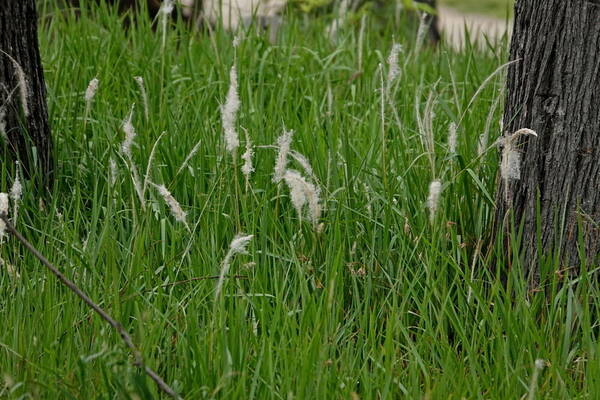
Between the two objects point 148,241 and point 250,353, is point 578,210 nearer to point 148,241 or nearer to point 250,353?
point 250,353

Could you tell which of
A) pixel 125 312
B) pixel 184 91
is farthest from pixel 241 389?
pixel 184 91

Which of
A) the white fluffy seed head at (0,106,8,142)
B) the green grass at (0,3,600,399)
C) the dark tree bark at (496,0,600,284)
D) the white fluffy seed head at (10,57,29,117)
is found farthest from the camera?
the white fluffy seed head at (0,106,8,142)

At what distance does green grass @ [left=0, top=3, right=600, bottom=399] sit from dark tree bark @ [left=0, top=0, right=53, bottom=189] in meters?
0.12

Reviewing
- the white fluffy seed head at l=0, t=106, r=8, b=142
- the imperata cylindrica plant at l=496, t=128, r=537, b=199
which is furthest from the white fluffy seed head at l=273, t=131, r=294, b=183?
the white fluffy seed head at l=0, t=106, r=8, b=142

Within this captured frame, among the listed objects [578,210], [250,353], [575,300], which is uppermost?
[578,210]

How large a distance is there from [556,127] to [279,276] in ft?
3.03

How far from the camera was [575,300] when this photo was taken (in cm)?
242

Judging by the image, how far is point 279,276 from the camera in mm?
2715

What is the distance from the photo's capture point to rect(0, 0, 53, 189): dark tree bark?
3.13 meters

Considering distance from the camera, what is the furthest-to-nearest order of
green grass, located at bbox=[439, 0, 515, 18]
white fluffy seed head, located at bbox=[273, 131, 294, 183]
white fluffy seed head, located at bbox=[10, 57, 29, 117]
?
green grass, located at bbox=[439, 0, 515, 18]
white fluffy seed head, located at bbox=[10, 57, 29, 117]
white fluffy seed head, located at bbox=[273, 131, 294, 183]

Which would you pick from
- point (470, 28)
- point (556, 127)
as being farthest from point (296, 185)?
point (470, 28)

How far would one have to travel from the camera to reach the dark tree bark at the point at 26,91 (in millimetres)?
3129

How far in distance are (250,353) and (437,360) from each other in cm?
49

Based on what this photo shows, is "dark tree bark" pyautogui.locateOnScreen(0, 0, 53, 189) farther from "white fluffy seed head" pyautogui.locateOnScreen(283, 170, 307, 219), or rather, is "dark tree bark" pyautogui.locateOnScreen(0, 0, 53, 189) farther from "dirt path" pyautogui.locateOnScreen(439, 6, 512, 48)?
"dirt path" pyautogui.locateOnScreen(439, 6, 512, 48)
